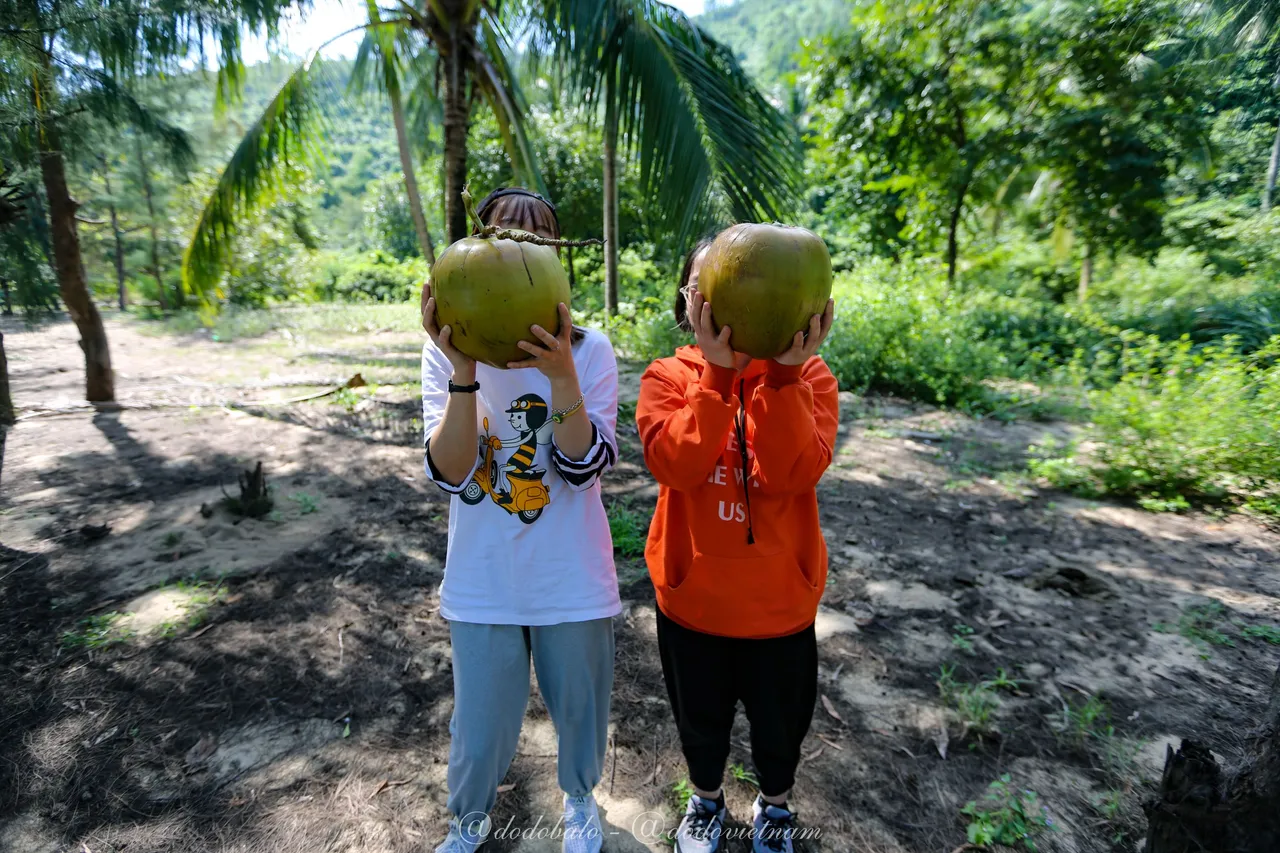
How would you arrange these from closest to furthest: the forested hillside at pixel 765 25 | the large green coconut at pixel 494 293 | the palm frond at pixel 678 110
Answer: the large green coconut at pixel 494 293 < the palm frond at pixel 678 110 < the forested hillside at pixel 765 25

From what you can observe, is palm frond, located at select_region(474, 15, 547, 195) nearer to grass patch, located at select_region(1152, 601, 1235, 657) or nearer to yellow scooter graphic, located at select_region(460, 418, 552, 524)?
yellow scooter graphic, located at select_region(460, 418, 552, 524)

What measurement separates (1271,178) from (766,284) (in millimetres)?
10580

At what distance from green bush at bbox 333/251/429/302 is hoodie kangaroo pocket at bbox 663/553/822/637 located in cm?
2076

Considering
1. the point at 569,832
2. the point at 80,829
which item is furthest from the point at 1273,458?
the point at 80,829

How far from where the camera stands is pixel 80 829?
71.4 inches

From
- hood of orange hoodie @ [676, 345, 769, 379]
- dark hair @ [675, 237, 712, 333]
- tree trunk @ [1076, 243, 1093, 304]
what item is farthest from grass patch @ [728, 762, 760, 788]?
tree trunk @ [1076, 243, 1093, 304]

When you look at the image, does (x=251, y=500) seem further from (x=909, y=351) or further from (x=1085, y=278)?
(x=1085, y=278)

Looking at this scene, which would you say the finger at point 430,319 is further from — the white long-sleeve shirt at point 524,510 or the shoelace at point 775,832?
the shoelace at point 775,832

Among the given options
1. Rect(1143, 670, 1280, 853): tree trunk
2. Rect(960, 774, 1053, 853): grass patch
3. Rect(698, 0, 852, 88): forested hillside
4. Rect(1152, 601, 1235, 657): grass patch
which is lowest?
Rect(960, 774, 1053, 853): grass patch

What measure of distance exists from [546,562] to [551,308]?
1.78ft

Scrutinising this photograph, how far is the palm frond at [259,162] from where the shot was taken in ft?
18.1

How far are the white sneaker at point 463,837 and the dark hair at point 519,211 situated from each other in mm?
1411

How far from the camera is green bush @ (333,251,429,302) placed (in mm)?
21109

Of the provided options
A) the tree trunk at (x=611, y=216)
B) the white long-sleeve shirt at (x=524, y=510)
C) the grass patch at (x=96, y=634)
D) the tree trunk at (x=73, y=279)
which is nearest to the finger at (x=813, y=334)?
the white long-sleeve shirt at (x=524, y=510)
